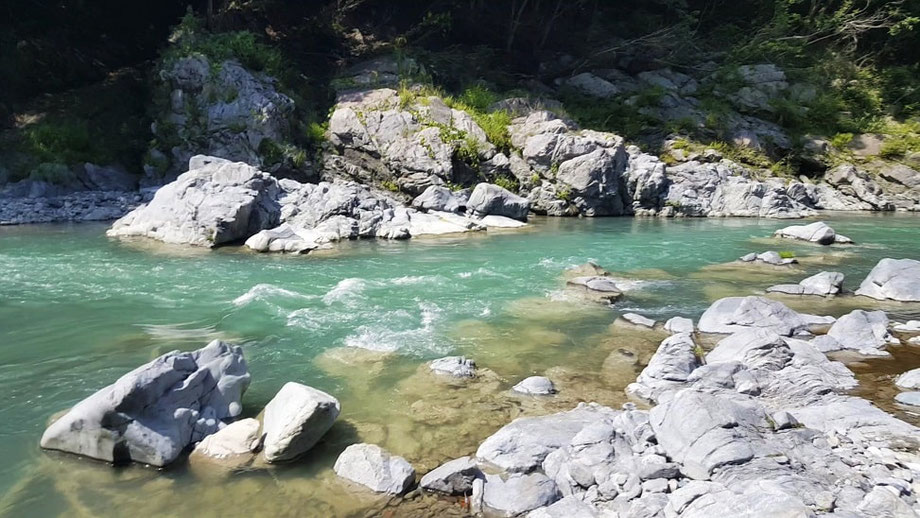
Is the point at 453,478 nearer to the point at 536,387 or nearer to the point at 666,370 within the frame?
the point at 536,387

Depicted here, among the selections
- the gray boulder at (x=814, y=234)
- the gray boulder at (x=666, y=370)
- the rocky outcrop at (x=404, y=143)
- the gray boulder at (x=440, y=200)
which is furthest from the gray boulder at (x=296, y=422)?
the rocky outcrop at (x=404, y=143)

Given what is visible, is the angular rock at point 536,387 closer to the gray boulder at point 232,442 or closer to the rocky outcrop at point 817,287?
the gray boulder at point 232,442

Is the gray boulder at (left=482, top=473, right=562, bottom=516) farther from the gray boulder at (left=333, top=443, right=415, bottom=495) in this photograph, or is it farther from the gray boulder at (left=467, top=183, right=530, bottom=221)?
the gray boulder at (left=467, top=183, right=530, bottom=221)

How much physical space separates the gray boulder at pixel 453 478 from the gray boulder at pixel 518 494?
14 centimetres

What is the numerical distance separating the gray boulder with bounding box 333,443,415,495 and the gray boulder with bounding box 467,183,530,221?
15892mm

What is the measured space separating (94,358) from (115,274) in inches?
214

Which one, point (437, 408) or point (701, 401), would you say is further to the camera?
point (437, 408)

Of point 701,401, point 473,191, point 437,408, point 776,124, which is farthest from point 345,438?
point 776,124

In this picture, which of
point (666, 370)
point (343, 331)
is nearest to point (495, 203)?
point (343, 331)

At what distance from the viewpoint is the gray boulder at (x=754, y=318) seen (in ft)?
28.7

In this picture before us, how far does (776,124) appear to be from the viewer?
28.4 m

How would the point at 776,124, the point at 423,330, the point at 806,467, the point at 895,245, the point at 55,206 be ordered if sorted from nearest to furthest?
the point at 806,467
the point at 423,330
the point at 895,245
the point at 55,206
the point at 776,124

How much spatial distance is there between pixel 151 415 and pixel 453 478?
2.78m

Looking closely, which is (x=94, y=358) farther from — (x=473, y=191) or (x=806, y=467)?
(x=473, y=191)
